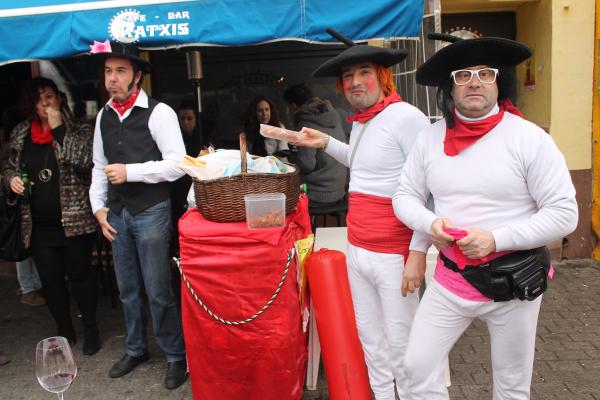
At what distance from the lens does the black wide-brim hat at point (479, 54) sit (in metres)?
2.20

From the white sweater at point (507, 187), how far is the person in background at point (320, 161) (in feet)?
8.35

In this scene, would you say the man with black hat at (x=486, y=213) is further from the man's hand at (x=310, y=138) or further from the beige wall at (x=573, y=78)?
the beige wall at (x=573, y=78)

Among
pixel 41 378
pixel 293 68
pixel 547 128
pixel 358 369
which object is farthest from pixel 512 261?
pixel 293 68

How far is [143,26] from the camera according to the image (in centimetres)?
345

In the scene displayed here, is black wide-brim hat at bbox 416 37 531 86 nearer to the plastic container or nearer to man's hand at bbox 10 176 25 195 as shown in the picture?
the plastic container

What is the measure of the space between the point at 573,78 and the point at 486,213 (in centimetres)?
428

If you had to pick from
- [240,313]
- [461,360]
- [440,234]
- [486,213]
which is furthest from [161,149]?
[461,360]

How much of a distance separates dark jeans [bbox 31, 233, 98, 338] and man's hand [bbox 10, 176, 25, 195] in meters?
0.37

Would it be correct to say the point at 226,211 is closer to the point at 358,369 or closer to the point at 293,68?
the point at 358,369

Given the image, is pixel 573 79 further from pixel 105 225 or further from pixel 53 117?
pixel 53 117

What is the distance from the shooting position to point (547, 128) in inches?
232

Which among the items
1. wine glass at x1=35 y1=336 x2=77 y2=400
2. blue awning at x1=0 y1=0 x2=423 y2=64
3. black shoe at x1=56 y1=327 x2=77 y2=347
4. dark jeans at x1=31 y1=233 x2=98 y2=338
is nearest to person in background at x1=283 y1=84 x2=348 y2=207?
blue awning at x1=0 y1=0 x2=423 y2=64

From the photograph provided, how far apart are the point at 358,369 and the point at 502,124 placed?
1611 mm

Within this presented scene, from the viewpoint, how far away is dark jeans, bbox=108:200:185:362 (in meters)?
3.48
